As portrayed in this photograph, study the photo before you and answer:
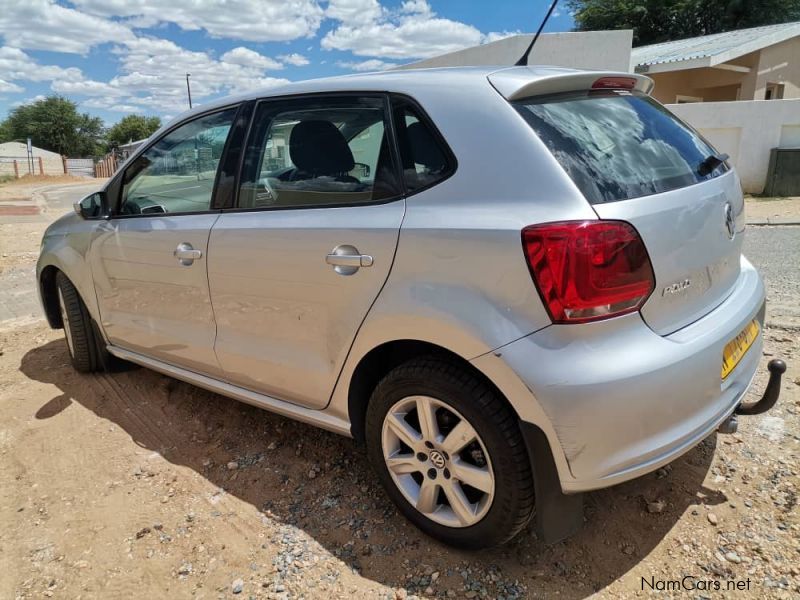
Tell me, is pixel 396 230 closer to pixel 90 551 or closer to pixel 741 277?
pixel 741 277

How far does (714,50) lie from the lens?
49.2 ft

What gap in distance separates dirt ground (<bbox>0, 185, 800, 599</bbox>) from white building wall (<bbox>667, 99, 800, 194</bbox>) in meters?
11.0

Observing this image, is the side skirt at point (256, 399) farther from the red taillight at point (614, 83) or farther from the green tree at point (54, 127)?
the green tree at point (54, 127)

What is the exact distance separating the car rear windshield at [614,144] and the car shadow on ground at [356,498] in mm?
1353

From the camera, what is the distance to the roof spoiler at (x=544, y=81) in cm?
210

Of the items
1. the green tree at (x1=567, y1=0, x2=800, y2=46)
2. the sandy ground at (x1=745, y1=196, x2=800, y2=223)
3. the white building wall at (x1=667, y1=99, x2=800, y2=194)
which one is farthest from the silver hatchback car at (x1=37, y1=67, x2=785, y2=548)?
the green tree at (x1=567, y1=0, x2=800, y2=46)

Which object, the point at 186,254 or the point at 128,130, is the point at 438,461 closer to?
the point at 186,254

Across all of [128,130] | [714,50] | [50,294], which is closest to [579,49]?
[714,50]

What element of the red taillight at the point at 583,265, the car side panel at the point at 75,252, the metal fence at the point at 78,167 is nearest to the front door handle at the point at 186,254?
the car side panel at the point at 75,252

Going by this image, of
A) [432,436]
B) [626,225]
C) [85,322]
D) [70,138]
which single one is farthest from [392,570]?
[70,138]

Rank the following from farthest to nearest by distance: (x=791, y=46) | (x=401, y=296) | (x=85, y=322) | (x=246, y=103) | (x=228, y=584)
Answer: (x=791, y=46)
(x=85, y=322)
(x=246, y=103)
(x=228, y=584)
(x=401, y=296)

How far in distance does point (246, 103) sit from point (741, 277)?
242cm

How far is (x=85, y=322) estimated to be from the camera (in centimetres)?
403

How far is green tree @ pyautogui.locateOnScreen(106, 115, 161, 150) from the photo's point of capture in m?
65.6
